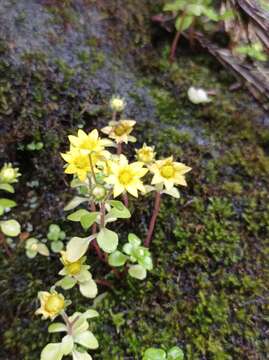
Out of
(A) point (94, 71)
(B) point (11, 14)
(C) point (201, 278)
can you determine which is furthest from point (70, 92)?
(C) point (201, 278)

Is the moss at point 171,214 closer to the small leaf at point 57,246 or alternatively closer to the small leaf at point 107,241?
the small leaf at point 57,246

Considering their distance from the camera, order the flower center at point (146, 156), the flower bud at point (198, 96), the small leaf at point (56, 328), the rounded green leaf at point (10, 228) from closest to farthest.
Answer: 1. the small leaf at point (56, 328)
2. the flower center at point (146, 156)
3. the rounded green leaf at point (10, 228)
4. the flower bud at point (198, 96)

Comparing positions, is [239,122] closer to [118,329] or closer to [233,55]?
[233,55]

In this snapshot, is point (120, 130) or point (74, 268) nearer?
point (74, 268)

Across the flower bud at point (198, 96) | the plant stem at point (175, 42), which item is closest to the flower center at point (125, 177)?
the flower bud at point (198, 96)

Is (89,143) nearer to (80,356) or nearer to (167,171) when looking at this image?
(167,171)

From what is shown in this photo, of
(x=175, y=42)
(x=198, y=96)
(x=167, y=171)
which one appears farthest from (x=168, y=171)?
(x=175, y=42)
